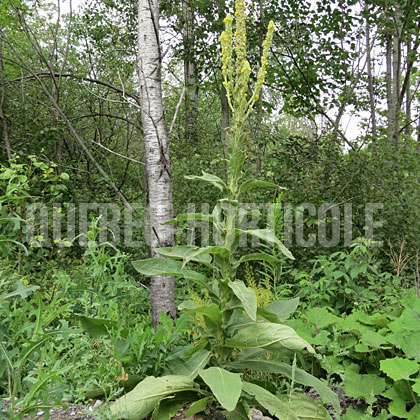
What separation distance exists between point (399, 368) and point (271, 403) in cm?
67

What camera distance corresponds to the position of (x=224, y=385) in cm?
173

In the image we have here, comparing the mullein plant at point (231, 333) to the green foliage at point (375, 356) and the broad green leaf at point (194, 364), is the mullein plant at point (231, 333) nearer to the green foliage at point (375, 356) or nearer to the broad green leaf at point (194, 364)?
the broad green leaf at point (194, 364)

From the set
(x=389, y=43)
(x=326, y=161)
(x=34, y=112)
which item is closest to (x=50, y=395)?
(x=326, y=161)

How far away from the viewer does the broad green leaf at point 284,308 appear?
2.21 meters

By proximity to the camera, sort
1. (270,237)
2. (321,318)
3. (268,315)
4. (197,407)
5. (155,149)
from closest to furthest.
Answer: (197,407), (270,237), (268,315), (321,318), (155,149)

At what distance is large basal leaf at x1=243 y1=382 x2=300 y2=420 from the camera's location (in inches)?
72.9

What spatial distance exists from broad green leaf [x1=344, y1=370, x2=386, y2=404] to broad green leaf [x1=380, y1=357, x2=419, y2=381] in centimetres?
15

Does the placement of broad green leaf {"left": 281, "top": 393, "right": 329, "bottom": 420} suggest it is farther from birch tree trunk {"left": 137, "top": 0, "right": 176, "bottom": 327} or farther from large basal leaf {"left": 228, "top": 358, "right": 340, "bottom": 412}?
birch tree trunk {"left": 137, "top": 0, "right": 176, "bottom": 327}

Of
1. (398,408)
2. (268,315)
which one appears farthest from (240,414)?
(398,408)

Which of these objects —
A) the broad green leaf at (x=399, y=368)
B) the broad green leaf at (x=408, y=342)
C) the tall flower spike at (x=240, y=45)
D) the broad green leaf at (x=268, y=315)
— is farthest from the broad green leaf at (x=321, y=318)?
the tall flower spike at (x=240, y=45)

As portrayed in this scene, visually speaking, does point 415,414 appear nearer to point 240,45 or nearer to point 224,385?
point 224,385

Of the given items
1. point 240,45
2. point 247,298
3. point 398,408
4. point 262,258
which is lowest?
point 398,408

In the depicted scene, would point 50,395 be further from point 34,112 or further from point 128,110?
point 128,110

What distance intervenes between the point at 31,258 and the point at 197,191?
2188 millimetres
